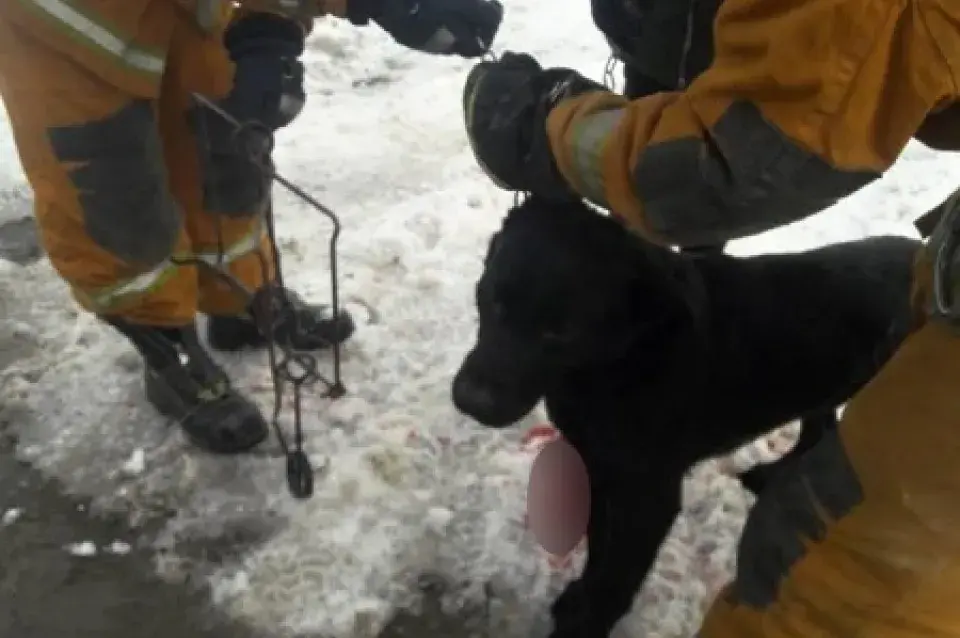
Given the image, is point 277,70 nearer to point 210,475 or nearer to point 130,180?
point 130,180

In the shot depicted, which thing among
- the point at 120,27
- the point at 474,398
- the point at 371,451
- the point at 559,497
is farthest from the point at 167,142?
the point at 559,497

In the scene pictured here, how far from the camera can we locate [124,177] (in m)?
A: 1.46

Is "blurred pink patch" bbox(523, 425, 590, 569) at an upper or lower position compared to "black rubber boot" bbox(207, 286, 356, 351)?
upper

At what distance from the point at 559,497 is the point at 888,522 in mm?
504

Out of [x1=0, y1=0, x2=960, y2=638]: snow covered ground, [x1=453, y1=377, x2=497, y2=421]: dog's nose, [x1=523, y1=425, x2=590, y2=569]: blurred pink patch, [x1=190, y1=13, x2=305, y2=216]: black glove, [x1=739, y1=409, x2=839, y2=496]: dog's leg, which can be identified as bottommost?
[x1=0, y1=0, x2=960, y2=638]: snow covered ground

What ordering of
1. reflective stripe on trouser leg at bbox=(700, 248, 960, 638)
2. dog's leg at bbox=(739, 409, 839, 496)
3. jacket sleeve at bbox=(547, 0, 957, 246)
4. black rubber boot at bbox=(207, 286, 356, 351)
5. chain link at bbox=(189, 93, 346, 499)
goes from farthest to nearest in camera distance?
black rubber boot at bbox=(207, 286, 356, 351) → dog's leg at bbox=(739, 409, 839, 496) → chain link at bbox=(189, 93, 346, 499) → reflective stripe on trouser leg at bbox=(700, 248, 960, 638) → jacket sleeve at bbox=(547, 0, 957, 246)

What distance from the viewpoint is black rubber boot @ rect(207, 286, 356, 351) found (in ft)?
6.14

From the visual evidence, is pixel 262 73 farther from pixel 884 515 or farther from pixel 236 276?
pixel 884 515

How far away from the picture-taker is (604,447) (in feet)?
4.23

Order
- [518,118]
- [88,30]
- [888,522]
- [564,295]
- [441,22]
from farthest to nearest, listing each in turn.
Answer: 1. [441,22]
2. [88,30]
3. [564,295]
4. [518,118]
5. [888,522]

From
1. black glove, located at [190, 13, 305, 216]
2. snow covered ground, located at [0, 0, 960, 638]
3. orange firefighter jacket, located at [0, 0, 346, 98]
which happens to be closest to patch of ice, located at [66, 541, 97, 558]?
snow covered ground, located at [0, 0, 960, 638]

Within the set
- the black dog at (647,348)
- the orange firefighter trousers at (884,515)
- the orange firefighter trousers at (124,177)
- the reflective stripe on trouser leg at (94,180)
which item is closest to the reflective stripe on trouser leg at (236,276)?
the orange firefighter trousers at (124,177)

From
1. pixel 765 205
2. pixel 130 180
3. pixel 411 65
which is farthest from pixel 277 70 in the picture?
pixel 411 65

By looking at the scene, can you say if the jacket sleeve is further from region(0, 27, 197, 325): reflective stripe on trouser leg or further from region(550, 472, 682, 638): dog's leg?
region(0, 27, 197, 325): reflective stripe on trouser leg
